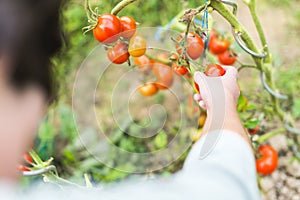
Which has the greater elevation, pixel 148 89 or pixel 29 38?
pixel 29 38

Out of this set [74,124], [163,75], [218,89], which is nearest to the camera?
[218,89]

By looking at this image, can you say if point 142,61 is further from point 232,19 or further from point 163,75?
point 232,19

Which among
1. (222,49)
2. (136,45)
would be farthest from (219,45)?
(136,45)

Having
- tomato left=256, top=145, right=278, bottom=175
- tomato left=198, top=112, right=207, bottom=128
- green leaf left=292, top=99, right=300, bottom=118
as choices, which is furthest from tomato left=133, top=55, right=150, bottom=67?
green leaf left=292, top=99, right=300, bottom=118

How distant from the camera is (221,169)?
0.74 m

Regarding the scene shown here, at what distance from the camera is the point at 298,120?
6.07ft

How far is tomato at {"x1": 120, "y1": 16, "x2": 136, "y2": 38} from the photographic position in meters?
1.03

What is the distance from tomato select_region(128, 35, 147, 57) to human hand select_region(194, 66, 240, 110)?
0.41 ft

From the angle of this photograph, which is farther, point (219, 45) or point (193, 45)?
point (219, 45)

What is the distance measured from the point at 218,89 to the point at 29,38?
1.22 ft

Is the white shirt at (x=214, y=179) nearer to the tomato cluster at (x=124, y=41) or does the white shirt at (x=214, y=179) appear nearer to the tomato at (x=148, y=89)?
the tomato cluster at (x=124, y=41)

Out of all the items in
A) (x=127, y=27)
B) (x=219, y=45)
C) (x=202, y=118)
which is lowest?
(x=202, y=118)

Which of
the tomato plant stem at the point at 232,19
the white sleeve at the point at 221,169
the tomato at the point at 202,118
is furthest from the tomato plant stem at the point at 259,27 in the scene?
the white sleeve at the point at 221,169

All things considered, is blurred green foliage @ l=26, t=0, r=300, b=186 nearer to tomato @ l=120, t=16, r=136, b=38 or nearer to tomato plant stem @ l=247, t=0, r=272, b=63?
tomato plant stem @ l=247, t=0, r=272, b=63
